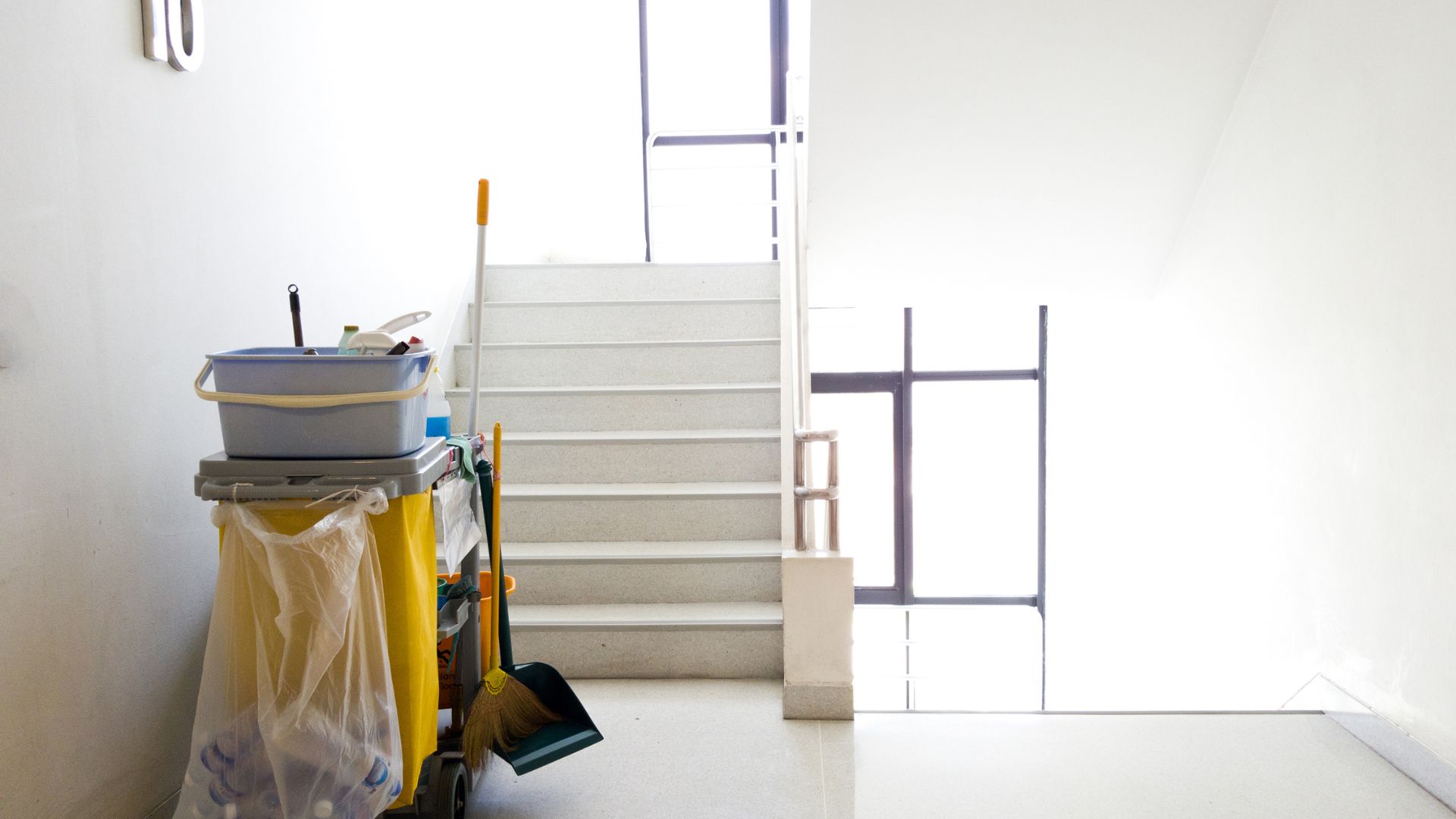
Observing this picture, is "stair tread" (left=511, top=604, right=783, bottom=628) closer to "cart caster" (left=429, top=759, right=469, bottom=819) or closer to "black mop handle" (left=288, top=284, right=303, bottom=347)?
"cart caster" (left=429, top=759, right=469, bottom=819)

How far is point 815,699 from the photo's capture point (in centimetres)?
260

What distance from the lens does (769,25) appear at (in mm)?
6020

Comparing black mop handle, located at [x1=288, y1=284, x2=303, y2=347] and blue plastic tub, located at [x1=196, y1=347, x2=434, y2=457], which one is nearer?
blue plastic tub, located at [x1=196, y1=347, x2=434, y2=457]

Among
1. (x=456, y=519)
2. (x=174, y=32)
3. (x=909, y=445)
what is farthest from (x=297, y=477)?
(x=909, y=445)

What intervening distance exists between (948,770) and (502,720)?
1.07 meters

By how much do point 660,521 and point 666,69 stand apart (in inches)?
149

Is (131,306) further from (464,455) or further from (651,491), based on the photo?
(651,491)

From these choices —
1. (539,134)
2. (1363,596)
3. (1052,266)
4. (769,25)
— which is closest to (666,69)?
(769,25)

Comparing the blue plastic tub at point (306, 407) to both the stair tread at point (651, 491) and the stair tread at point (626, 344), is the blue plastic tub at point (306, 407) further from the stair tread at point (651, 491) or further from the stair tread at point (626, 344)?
the stair tread at point (626, 344)

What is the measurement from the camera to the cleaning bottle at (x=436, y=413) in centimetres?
212

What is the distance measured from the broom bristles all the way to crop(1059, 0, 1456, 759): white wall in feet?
6.87

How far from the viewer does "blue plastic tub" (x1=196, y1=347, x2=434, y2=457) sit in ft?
5.76

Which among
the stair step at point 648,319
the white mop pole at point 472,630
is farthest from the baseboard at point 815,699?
the stair step at point 648,319

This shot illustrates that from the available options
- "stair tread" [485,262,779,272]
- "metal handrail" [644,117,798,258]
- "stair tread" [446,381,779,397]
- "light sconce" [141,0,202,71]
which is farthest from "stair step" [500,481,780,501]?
"metal handrail" [644,117,798,258]
